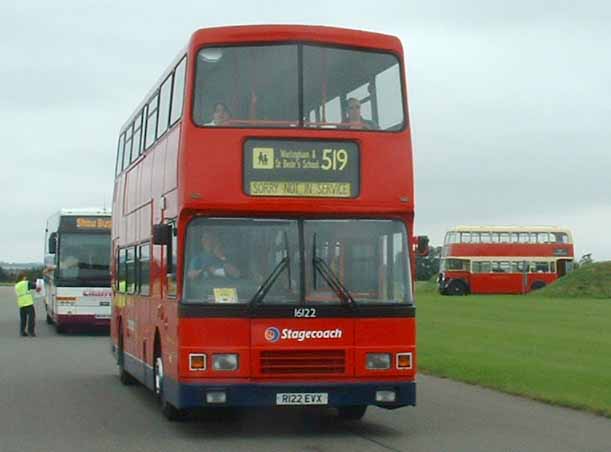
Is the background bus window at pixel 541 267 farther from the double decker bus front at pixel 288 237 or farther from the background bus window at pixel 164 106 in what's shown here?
the double decker bus front at pixel 288 237

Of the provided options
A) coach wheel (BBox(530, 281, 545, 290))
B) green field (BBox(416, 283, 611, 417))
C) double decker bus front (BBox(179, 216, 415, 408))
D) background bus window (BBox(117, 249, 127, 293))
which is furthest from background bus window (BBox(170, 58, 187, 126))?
coach wheel (BBox(530, 281, 545, 290))

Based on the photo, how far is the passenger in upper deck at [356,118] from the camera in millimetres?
14336

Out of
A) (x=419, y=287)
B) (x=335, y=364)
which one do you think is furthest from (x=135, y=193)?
(x=419, y=287)

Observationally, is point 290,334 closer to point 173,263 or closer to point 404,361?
point 404,361

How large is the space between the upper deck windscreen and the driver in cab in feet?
3.96

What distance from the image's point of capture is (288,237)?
45.9 ft

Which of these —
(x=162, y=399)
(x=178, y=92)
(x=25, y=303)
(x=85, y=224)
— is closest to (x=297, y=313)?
(x=162, y=399)

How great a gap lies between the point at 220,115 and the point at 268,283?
1813mm

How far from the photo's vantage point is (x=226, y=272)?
13.9 metres

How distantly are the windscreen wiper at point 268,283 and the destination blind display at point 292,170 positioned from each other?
2.32 ft

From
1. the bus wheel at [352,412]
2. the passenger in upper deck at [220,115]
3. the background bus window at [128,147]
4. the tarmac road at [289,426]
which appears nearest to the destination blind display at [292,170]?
the passenger in upper deck at [220,115]

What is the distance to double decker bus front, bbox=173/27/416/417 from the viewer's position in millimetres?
13812

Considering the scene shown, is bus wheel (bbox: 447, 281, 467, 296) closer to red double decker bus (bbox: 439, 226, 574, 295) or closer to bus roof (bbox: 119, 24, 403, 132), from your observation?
red double decker bus (bbox: 439, 226, 574, 295)

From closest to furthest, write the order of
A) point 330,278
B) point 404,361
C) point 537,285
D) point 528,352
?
point 330,278 < point 404,361 < point 528,352 < point 537,285
